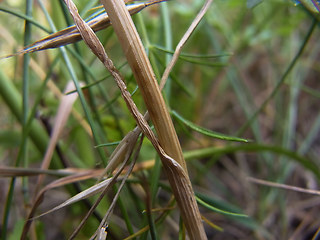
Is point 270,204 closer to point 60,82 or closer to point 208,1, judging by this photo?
point 208,1

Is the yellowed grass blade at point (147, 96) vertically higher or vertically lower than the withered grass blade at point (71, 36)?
lower

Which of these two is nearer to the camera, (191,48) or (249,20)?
(191,48)

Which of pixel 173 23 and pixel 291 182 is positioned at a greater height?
pixel 173 23

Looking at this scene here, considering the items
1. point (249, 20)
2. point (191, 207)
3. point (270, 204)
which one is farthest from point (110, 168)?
point (249, 20)

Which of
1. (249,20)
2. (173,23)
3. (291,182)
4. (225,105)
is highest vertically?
(173,23)

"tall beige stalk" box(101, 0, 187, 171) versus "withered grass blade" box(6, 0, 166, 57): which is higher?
"withered grass blade" box(6, 0, 166, 57)

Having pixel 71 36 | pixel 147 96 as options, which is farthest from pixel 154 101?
pixel 71 36

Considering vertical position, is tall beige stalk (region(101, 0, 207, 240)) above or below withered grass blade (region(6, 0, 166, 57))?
below

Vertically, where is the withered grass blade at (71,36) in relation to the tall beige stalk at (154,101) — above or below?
above

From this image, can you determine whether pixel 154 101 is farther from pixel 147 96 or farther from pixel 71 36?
pixel 71 36
